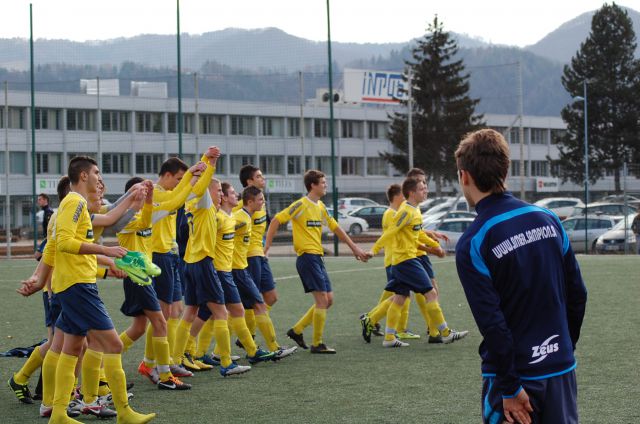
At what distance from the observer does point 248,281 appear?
1030 cm

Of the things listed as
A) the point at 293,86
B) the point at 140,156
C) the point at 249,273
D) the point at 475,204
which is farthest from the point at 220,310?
the point at 293,86

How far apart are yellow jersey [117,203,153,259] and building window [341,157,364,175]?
68.9 meters

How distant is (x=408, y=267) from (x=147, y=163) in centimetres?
5857

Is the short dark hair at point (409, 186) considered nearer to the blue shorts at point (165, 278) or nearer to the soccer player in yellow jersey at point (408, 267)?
the soccer player in yellow jersey at point (408, 267)

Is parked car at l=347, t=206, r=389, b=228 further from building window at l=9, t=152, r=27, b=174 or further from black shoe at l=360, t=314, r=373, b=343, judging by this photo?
black shoe at l=360, t=314, r=373, b=343

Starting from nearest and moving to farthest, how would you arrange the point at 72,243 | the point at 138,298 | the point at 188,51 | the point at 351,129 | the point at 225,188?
the point at 72,243, the point at 138,298, the point at 225,188, the point at 188,51, the point at 351,129

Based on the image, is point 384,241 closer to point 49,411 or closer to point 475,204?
point 49,411

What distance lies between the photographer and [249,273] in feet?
35.8

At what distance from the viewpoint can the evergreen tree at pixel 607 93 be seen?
67375mm

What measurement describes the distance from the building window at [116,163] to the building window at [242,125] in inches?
336

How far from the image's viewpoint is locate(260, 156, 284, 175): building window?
7069 centimetres

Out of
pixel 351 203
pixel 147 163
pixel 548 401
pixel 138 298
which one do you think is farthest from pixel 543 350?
pixel 147 163

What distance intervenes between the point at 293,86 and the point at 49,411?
78.8 metres

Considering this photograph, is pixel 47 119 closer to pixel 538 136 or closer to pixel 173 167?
pixel 538 136
